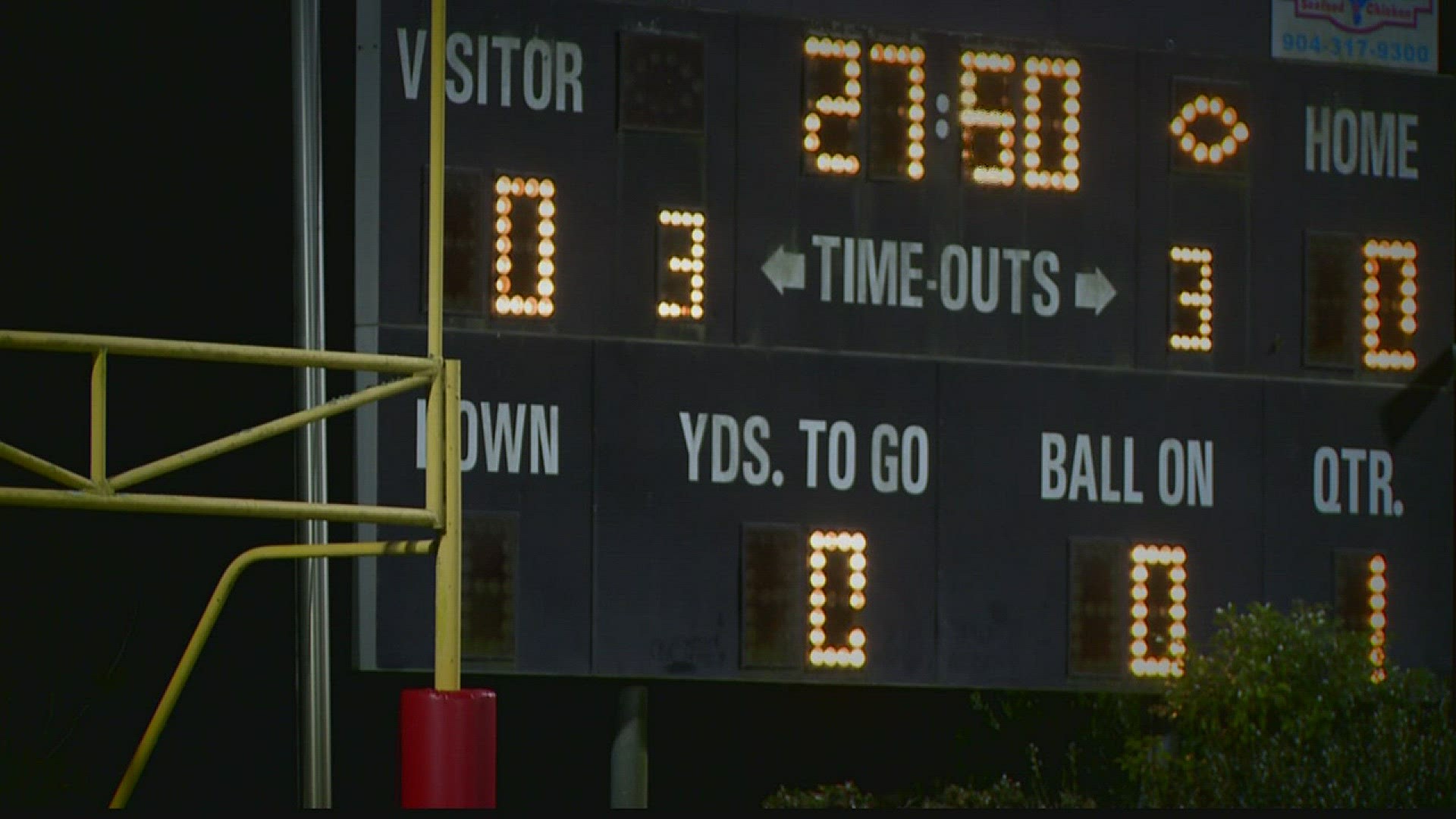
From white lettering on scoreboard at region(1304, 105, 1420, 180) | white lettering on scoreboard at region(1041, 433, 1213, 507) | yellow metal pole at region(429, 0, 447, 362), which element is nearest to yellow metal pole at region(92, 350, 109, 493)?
yellow metal pole at region(429, 0, 447, 362)

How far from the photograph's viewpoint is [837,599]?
1573 centimetres

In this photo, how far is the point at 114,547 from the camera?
925 inches

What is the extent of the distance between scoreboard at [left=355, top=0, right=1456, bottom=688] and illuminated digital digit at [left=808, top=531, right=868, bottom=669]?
19mm

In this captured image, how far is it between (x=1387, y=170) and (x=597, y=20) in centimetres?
454

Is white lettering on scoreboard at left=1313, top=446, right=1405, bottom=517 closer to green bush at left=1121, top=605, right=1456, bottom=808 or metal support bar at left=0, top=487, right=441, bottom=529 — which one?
green bush at left=1121, top=605, right=1456, bottom=808

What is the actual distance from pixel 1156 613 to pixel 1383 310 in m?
2.14

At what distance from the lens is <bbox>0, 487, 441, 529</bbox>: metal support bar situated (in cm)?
1227

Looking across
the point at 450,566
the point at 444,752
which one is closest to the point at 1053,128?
the point at 450,566

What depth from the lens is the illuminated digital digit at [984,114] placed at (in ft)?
52.9

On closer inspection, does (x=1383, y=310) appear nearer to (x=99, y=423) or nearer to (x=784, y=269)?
(x=784, y=269)

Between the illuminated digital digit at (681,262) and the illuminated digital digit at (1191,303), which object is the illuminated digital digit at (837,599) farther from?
the illuminated digital digit at (1191,303)

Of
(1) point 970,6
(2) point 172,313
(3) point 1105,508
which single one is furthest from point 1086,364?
(2) point 172,313

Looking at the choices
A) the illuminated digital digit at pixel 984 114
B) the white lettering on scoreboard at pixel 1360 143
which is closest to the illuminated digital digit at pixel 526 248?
the illuminated digital digit at pixel 984 114

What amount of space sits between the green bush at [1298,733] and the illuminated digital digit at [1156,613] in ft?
2.57
